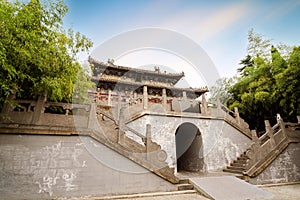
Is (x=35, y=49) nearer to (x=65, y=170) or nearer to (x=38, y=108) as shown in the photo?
(x=38, y=108)

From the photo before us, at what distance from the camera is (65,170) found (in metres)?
4.36

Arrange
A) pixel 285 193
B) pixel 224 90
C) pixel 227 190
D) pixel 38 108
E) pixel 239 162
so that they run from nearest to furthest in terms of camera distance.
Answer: pixel 38 108 → pixel 227 190 → pixel 285 193 → pixel 239 162 → pixel 224 90

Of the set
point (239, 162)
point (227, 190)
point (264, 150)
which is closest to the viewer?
point (227, 190)

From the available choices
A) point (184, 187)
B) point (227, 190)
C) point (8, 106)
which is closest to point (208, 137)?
point (227, 190)

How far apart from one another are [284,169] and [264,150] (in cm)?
110

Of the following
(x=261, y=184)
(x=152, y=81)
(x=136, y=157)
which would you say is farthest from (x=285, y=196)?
(x=152, y=81)

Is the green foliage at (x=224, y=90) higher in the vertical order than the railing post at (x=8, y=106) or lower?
higher

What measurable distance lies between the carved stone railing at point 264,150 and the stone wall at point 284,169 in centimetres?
21

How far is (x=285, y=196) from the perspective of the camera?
15.5 feet

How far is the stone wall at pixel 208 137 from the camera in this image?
7.18m

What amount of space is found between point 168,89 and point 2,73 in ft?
45.0

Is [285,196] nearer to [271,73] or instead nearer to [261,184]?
[261,184]

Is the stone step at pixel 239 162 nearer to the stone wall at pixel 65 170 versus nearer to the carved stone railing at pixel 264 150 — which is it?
the carved stone railing at pixel 264 150

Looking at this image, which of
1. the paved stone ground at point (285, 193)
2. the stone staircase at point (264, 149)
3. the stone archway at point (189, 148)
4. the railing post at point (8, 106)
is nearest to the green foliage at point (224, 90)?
the stone archway at point (189, 148)
